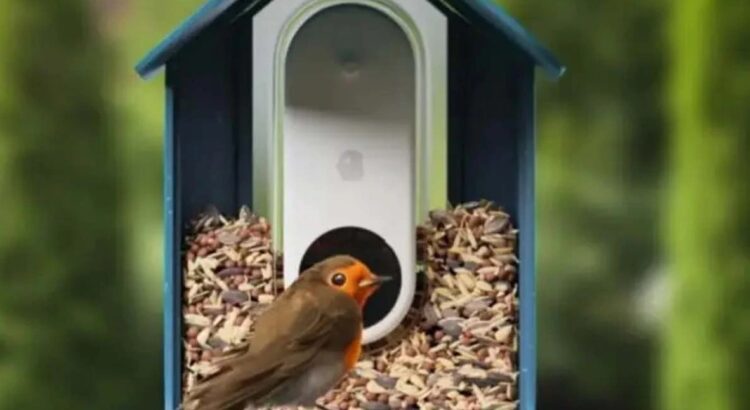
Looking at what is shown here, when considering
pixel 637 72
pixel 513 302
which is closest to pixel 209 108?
pixel 513 302

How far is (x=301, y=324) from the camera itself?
3.12 ft

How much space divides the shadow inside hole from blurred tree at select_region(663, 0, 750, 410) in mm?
324

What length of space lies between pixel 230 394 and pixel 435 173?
0.80 ft

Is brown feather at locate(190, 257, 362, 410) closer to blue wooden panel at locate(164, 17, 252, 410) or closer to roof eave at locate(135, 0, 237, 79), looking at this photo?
blue wooden panel at locate(164, 17, 252, 410)

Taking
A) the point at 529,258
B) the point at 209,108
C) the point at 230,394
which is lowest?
the point at 230,394

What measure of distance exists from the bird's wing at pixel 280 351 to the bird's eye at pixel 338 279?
0.05 feet

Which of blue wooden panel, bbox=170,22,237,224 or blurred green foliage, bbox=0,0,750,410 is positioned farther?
blurred green foliage, bbox=0,0,750,410

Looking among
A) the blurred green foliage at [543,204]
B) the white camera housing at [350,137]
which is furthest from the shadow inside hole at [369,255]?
the blurred green foliage at [543,204]

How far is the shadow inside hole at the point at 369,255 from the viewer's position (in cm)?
96

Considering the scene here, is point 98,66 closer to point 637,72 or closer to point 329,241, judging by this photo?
point 329,241

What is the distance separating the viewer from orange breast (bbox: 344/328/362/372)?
3.13ft

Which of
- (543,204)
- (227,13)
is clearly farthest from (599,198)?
(227,13)

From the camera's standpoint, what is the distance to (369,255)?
0.97 meters

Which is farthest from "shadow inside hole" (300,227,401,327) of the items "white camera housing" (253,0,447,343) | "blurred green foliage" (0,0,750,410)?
"blurred green foliage" (0,0,750,410)
